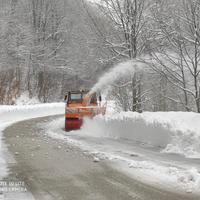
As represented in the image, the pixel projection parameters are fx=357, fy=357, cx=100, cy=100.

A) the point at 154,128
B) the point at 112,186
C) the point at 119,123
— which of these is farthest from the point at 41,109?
the point at 112,186

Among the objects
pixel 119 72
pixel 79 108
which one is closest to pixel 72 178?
pixel 79 108

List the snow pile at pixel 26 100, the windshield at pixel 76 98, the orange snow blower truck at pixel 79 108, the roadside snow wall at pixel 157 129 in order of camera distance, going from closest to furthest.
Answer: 1. the roadside snow wall at pixel 157 129
2. the orange snow blower truck at pixel 79 108
3. the windshield at pixel 76 98
4. the snow pile at pixel 26 100

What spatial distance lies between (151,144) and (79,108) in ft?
16.6

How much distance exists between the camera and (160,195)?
19.9ft

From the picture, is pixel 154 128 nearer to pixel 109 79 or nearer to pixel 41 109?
pixel 109 79

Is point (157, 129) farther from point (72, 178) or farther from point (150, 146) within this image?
point (72, 178)

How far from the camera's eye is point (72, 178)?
718cm

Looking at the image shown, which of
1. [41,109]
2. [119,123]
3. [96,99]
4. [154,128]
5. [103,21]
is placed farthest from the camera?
[41,109]

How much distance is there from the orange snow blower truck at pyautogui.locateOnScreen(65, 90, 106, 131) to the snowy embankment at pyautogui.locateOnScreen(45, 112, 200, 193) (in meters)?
0.40

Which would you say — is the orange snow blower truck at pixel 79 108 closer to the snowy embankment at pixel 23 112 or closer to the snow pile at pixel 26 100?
the snowy embankment at pixel 23 112

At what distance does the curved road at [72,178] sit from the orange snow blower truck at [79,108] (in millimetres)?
5501

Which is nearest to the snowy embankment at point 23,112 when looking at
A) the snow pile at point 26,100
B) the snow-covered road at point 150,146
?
the snow pile at point 26,100

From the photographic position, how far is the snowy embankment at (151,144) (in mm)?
7363

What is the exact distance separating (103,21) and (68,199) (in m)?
12.4
